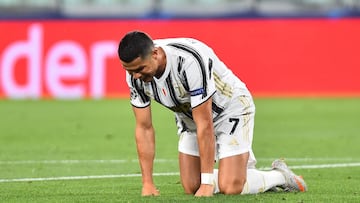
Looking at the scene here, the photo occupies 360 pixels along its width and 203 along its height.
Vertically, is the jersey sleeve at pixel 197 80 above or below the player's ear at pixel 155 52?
below

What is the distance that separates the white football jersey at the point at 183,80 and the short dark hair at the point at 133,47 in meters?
0.43

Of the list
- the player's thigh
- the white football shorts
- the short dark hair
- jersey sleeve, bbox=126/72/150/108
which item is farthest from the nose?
the player's thigh

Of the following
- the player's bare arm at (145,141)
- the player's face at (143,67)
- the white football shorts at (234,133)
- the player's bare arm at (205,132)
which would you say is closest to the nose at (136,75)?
the player's face at (143,67)

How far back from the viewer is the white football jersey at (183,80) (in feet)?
31.6

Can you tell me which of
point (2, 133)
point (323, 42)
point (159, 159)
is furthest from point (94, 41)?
point (159, 159)

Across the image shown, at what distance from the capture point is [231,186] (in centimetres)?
1034

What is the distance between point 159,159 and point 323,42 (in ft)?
35.5

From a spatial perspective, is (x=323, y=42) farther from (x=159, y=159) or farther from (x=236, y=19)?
(x=159, y=159)

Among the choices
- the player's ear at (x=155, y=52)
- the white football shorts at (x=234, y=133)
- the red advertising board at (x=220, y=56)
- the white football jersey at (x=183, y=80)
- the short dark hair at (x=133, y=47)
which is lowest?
the red advertising board at (x=220, y=56)

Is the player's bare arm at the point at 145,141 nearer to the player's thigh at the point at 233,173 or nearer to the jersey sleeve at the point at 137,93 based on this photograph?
the jersey sleeve at the point at 137,93

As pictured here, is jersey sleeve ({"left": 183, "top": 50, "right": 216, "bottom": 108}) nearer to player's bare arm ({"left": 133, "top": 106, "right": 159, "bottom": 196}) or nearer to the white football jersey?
the white football jersey

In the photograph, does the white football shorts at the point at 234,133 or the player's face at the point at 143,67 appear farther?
the white football shorts at the point at 234,133

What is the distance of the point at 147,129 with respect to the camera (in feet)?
33.6

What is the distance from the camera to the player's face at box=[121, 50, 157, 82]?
30.4 ft
